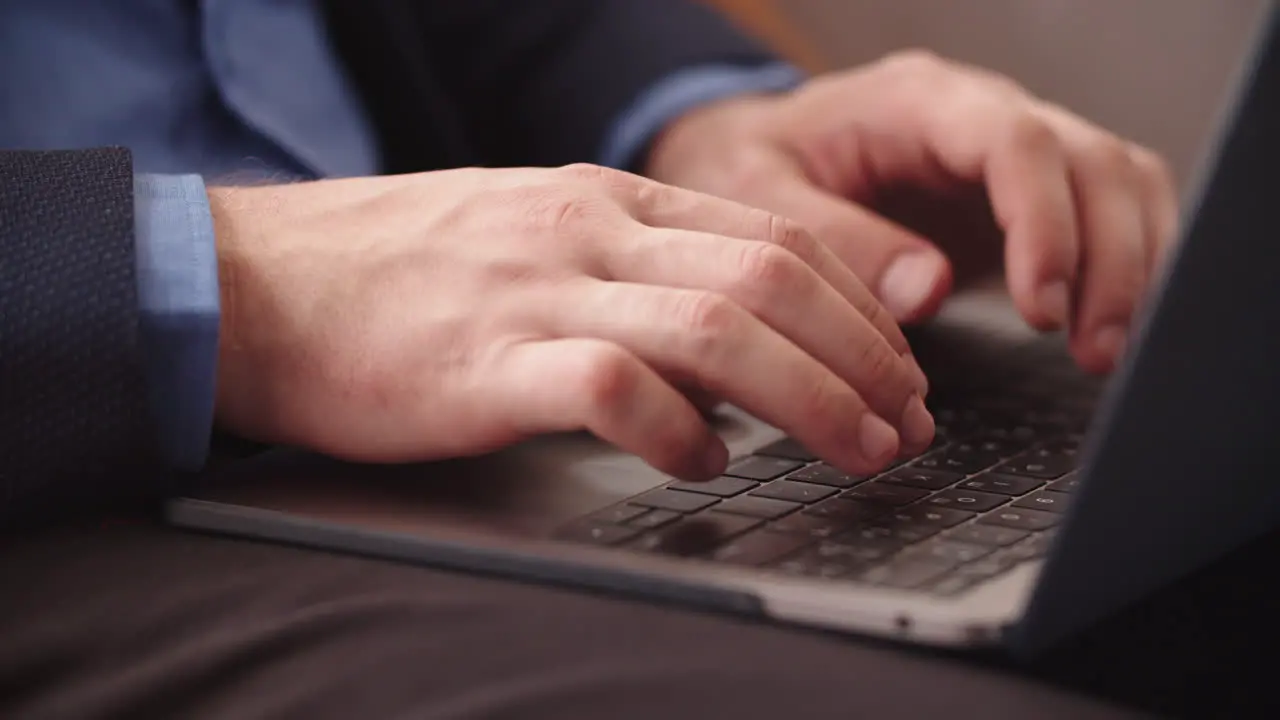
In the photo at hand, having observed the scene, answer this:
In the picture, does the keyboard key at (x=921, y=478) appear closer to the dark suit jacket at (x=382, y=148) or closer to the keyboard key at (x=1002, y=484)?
the keyboard key at (x=1002, y=484)

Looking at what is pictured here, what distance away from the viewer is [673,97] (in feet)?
2.87

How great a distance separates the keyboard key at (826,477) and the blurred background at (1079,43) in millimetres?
874

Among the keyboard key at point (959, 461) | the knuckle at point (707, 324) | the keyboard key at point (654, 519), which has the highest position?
the knuckle at point (707, 324)

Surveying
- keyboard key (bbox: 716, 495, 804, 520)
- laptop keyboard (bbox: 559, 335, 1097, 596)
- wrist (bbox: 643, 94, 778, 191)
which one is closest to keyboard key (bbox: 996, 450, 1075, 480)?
laptop keyboard (bbox: 559, 335, 1097, 596)

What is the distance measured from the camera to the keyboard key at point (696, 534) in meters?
0.38

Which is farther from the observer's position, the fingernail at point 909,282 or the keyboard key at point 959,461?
the fingernail at point 909,282

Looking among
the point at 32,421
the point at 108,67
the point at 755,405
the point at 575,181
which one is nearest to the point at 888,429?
the point at 755,405

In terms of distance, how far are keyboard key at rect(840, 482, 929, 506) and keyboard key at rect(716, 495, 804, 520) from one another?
24mm

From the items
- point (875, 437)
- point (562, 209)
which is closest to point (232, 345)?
point (562, 209)

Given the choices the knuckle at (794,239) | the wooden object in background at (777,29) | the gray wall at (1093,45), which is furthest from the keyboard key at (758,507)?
the gray wall at (1093,45)

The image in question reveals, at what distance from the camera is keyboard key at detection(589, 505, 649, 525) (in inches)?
16.3

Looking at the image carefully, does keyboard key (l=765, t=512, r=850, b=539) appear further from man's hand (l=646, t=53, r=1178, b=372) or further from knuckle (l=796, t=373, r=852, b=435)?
man's hand (l=646, t=53, r=1178, b=372)

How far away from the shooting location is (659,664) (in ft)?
1.06

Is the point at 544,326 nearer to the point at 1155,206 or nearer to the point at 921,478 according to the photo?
the point at 921,478
